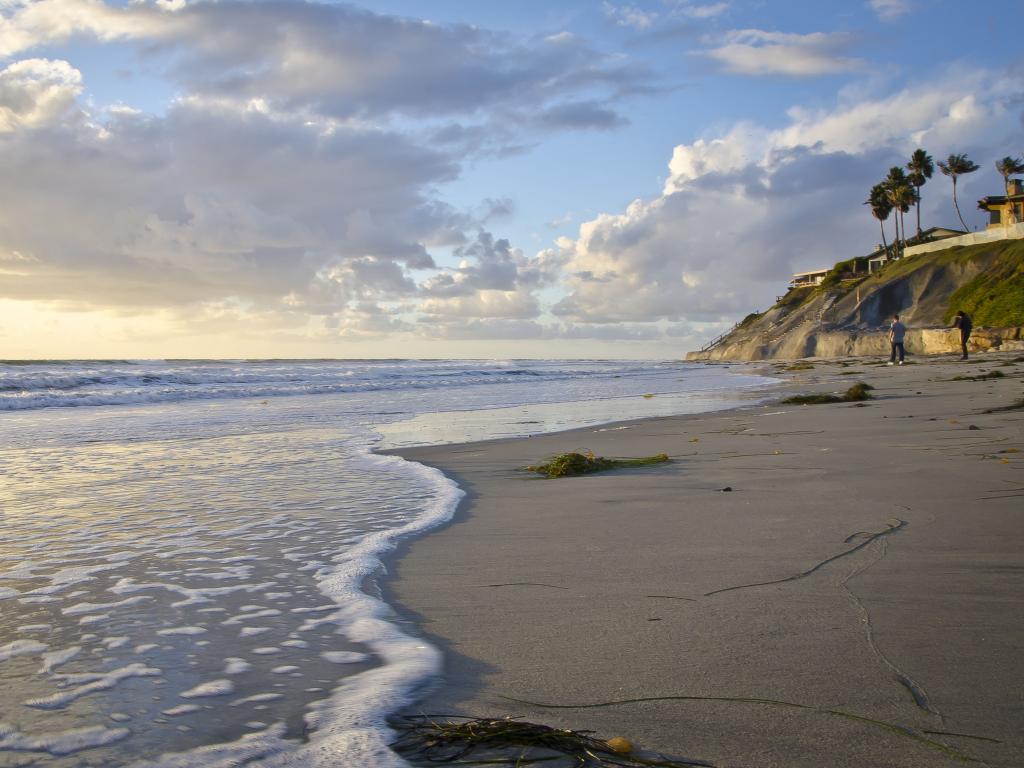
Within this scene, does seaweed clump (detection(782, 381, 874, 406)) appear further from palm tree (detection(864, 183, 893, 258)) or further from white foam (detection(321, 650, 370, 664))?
palm tree (detection(864, 183, 893, 258))

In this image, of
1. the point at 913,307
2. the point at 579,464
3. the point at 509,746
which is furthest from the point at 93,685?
the point at 913,307

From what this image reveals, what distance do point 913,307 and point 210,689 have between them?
2381 inches

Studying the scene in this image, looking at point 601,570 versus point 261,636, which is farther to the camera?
point 601,570

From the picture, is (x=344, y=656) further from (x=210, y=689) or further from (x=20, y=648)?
→ (x=20, y=648)

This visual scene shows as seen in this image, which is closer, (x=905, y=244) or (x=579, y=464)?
(x=579, y=464)

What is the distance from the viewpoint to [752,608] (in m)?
2.96

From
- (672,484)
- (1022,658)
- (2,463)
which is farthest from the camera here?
(2,463)

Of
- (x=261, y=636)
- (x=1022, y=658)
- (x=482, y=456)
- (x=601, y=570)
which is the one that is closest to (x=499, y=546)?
(x=601, y=570)

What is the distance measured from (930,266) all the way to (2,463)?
61236 millimetres

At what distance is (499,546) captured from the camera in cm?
435

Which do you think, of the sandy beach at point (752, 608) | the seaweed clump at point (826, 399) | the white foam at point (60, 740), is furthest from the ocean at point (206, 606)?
the seaweed clump at point (826, 399)

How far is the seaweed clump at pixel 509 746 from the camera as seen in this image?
6.22ft

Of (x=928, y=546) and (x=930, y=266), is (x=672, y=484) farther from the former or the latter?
(x=930, y=266)

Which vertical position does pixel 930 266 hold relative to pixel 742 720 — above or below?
above
